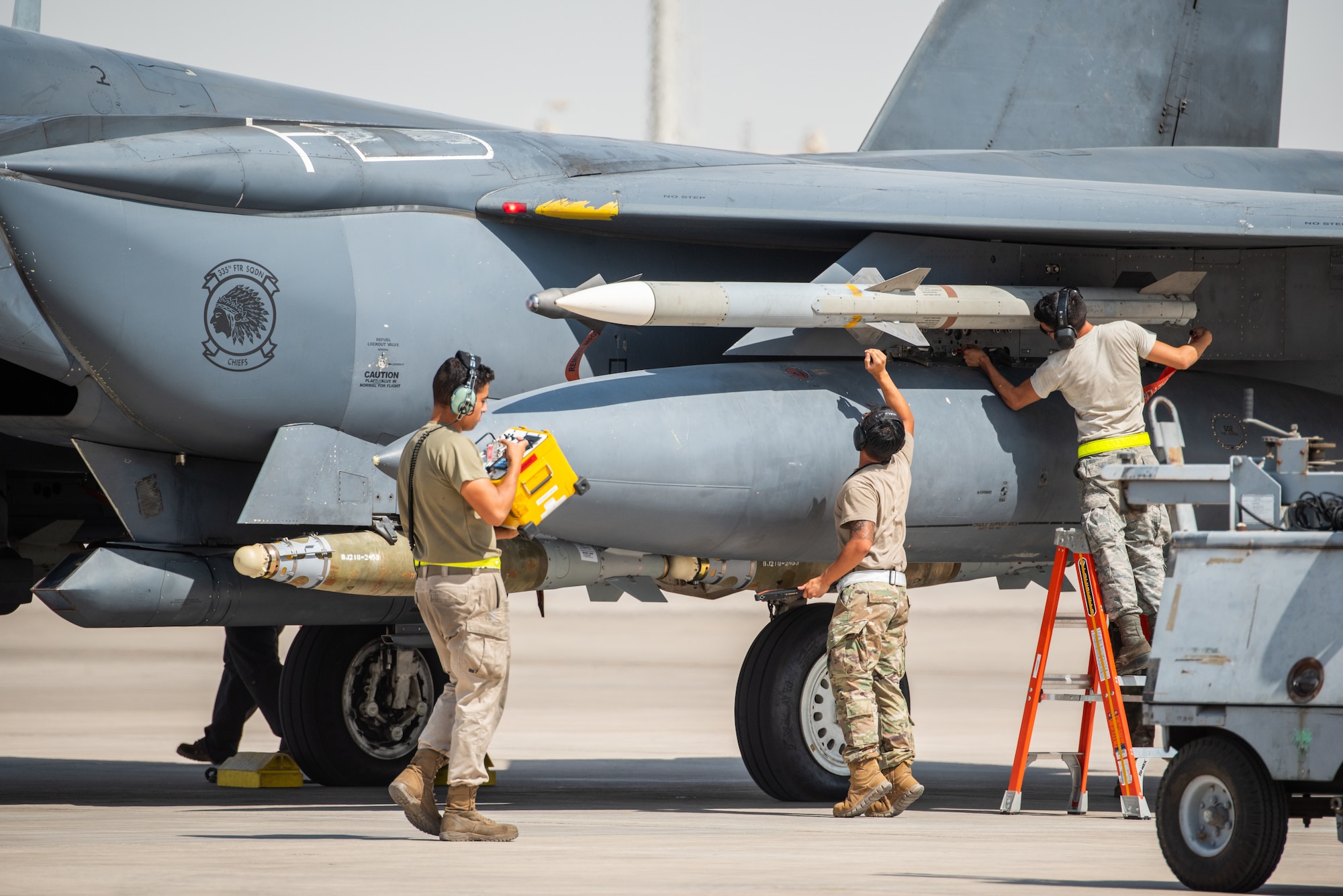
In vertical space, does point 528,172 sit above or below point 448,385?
above

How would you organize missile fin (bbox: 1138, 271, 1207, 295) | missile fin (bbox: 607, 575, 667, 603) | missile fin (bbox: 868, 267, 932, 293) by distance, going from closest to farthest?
missile fin (bbox: 868, 267, 932, 293)
missile fin (bbox: 607, 575, 667, 603)
missile fin (bbox: 1138, 271, 1207, 295)

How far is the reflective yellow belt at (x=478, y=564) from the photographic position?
7059 mm

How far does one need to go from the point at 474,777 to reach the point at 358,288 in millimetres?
3127

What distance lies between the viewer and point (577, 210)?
927 cm

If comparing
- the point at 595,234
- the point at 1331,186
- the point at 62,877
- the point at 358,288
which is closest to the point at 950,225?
the point at 595,234

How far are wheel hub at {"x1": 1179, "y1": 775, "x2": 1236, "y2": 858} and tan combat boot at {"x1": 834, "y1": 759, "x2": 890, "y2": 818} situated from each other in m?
2.63

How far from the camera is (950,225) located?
962cm

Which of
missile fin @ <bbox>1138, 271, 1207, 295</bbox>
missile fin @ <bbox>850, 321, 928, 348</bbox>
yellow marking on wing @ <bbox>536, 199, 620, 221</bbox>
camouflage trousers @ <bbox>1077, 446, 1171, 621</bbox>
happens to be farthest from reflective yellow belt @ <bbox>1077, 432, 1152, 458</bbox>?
yellow marking on wing @ <bbox>536, 199, 620, 221</bbox>

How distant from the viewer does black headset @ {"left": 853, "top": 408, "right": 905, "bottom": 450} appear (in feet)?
28.0

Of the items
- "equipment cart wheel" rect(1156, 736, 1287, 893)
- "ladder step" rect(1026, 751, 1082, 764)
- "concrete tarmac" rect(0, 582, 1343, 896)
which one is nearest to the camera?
"equipment cart wheel" rect(1156, 736, 1287, 893)

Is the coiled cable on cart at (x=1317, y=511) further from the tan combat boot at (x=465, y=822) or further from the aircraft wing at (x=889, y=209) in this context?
the aircraft wing at (x=889, y=209)

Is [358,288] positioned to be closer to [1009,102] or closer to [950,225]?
[950,225]

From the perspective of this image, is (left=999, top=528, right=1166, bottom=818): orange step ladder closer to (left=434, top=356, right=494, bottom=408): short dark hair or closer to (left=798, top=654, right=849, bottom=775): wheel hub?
(left=798, top=654, right=849, bottom=775): wheel hub

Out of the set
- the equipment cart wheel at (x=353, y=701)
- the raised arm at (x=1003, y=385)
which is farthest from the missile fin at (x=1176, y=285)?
the equipment cart wheel at (x=353, y=701)
